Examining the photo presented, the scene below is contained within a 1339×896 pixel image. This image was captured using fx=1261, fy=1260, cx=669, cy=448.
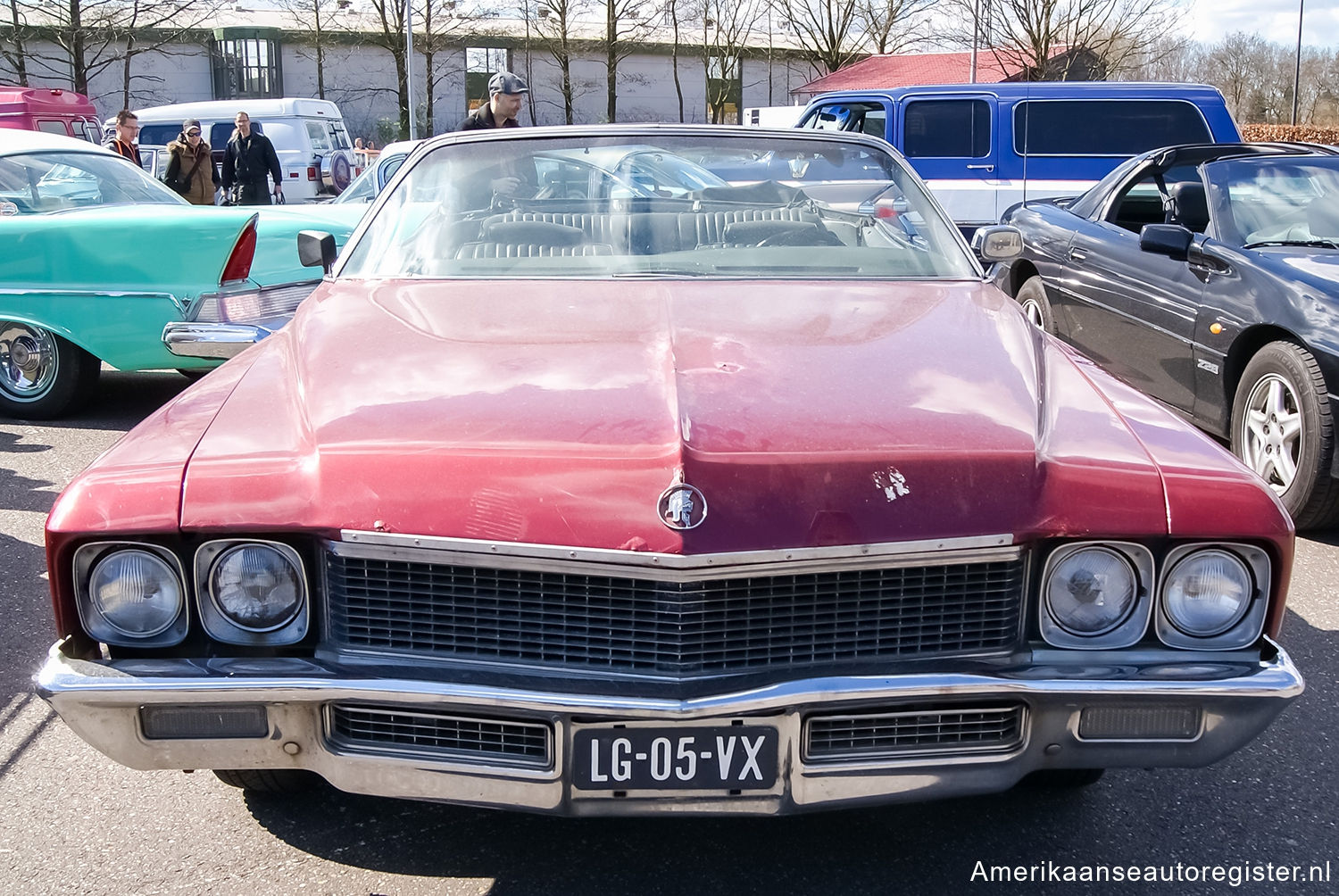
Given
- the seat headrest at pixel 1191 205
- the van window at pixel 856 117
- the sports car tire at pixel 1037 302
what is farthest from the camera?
the van window at pixel 856 117

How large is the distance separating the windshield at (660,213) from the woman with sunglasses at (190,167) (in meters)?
10.1

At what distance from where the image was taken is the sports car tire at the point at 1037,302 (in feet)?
22.8

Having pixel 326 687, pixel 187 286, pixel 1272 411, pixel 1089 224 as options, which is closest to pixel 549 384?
pixel 326 687

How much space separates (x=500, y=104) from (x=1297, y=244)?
463 centimetres

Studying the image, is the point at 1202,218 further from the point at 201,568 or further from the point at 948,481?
the point at 201,568

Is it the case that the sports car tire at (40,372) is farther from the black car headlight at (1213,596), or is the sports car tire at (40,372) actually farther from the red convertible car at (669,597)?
the black car headlight at (1213,596)

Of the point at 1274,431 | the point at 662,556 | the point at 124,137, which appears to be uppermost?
the point at 124,137

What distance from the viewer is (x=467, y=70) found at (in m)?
46.4

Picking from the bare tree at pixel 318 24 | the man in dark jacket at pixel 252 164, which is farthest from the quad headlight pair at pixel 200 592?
the bare tree at pixel 318 24

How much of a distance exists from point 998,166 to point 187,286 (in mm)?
9246

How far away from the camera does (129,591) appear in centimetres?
221

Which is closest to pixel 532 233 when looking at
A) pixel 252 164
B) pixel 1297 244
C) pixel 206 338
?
pixel 206 338

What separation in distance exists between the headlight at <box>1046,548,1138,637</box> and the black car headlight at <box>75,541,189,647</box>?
1551mm

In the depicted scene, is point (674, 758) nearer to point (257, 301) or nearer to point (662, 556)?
point (662, 556)
